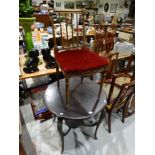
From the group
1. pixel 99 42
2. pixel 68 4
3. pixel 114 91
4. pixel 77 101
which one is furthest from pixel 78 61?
pixel 68 4

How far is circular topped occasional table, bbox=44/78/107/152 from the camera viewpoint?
4.23 ft

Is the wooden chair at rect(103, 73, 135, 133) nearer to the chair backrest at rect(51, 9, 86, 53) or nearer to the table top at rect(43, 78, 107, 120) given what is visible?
the table top at rect(43, 78, 107, 120)

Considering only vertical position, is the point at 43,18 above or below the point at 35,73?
above

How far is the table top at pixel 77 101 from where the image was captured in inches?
51.1

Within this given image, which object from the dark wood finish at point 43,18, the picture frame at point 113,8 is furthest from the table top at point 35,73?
the picture frame at point 113,8

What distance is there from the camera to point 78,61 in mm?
1227

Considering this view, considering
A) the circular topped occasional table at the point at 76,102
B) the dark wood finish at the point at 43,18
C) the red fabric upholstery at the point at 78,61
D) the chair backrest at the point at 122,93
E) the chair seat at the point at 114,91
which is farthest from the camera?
the dark wood finish at the point at 43,18

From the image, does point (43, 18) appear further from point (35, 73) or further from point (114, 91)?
point (114, 91)

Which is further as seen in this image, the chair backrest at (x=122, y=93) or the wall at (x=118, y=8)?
the wall at (x=118, y=8)

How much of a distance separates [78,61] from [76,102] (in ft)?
1.26

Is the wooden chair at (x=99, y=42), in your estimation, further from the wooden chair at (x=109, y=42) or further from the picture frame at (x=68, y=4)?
the picture frame at (x=68, y=4)
